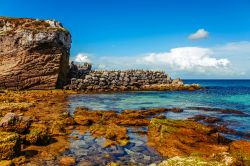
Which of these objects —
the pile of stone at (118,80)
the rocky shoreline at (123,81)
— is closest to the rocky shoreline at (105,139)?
the rocky shoreline at (123,81)

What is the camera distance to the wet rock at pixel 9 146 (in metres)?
13.0

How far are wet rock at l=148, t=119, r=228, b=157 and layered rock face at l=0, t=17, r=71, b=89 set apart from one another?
145 feet

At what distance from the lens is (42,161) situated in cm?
1341

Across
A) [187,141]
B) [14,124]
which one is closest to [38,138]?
[14,124]

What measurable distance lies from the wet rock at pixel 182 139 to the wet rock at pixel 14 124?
8277 mm

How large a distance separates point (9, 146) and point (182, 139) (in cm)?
1071

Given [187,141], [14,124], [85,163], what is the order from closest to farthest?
[85,163], [14,124], [187,141]

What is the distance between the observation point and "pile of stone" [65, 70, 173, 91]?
67.7 m

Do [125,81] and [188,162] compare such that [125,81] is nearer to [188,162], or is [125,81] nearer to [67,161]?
[67,161]

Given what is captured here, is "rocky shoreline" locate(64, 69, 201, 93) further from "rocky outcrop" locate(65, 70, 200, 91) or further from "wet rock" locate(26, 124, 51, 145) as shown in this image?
"wet rock" locate(26, 124, 51, 145)

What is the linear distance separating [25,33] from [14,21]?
9852 mm

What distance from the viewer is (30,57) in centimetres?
Result: 5884

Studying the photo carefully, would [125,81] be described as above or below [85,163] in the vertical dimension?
above

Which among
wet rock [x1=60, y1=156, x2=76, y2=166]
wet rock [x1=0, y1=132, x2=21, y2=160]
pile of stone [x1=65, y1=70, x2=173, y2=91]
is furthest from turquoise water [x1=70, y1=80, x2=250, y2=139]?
wet rock [x1=0, y1=132, x2=21, y2=160]
